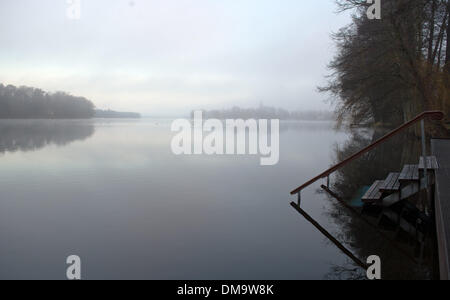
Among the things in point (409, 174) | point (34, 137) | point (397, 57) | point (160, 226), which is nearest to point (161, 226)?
point (160, 226)

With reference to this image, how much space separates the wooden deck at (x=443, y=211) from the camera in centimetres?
307

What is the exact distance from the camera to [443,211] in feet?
13.0

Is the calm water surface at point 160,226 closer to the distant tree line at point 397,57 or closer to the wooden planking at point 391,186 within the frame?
the wooden planking at point 391,186

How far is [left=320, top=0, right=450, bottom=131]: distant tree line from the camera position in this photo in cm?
1542

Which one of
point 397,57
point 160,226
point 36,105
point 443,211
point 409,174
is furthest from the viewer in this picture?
point 36,105

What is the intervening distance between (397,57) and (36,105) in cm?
10093

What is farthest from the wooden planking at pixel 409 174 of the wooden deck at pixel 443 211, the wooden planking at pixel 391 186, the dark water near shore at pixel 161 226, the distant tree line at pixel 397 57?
the distant tree line at pixel 397 57

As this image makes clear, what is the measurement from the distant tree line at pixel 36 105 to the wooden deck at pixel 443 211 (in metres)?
101

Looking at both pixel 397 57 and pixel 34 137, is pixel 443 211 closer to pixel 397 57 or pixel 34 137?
pixel 397 57

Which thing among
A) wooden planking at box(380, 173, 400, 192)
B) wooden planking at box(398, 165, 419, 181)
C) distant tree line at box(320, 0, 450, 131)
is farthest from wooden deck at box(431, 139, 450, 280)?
distant tree line at box(320, 0, 450, 131)

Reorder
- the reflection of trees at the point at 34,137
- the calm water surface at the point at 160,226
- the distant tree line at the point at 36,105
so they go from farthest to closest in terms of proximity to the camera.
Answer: the distant tree line at the point at 36,105
the reflection of trees at the point at 34,137
the calm water surface at the point at 160,226
